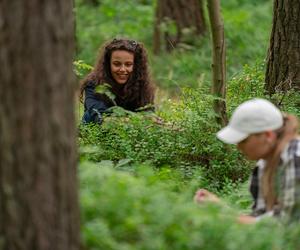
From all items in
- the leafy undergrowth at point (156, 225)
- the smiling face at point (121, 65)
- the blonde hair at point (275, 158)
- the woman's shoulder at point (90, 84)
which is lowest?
the leafy undergrowth at point (156, 225)

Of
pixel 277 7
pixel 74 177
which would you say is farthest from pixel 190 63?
pixel 74 177

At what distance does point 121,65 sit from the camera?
8109mm

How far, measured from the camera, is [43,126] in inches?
149

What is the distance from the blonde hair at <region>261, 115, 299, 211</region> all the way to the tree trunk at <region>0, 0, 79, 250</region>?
56.5 inches

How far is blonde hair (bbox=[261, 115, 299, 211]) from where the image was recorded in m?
4.88

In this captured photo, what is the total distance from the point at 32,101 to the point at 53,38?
300 mm

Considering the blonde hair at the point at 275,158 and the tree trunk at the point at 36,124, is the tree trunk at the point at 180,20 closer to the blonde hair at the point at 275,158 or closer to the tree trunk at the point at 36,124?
the blonde hair at the point at 275,158

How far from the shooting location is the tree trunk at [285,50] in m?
8.15

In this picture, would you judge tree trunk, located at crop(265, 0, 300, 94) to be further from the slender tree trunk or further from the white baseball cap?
the white baseball cap

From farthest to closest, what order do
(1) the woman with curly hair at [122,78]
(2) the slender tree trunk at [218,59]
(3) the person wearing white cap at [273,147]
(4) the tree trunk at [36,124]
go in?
(1) the woman with curly hair at [122,78] → (2) the slender tree trunk at [218,59] → (3) the person wearing white cap at [273,147] → (4) the tree trunk at [36,124]

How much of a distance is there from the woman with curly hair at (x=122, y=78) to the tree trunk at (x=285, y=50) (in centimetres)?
119

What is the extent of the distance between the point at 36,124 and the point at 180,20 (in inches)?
524

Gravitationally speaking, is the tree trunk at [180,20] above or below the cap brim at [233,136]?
above

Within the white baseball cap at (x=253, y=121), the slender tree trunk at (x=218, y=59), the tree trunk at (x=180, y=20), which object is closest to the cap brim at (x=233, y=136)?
the white baseball cap at (x=253, y=121)
